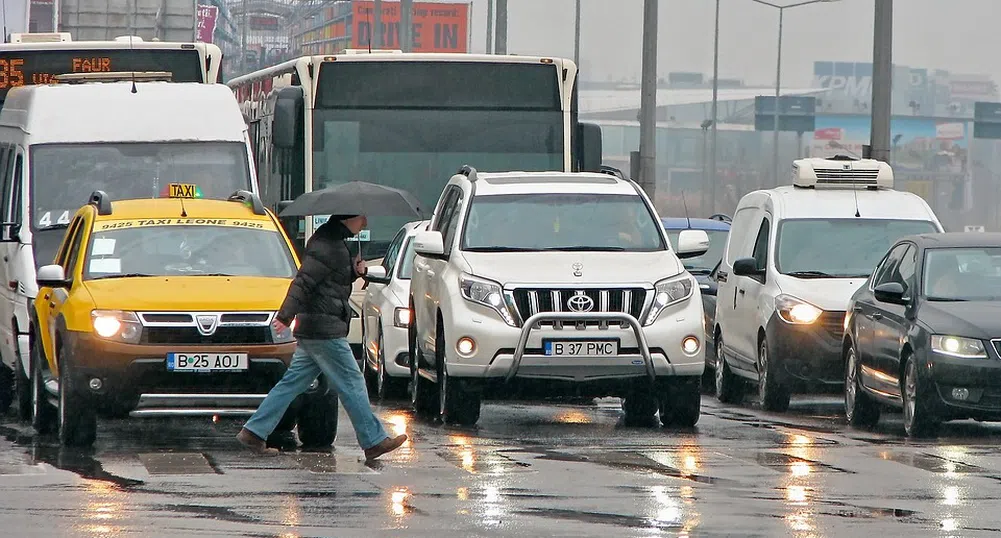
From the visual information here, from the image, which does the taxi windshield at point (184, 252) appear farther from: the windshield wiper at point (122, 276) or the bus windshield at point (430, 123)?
the bus windshield at point (430, 123)

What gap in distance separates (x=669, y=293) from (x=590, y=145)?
5272 mm

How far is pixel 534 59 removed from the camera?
20469 mm

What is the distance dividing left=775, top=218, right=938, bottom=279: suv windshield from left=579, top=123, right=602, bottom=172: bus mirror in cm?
227

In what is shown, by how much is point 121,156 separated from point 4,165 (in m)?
1.23

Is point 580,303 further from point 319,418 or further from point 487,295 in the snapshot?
point 319,418

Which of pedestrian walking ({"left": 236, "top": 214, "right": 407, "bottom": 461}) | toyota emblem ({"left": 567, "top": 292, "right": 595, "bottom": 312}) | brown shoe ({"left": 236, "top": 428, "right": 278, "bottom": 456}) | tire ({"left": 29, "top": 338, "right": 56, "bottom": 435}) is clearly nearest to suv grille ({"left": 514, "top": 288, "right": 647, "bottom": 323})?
toyota emblem ({"left": 567, "top": 292, "right": 595, "bottom": 312})

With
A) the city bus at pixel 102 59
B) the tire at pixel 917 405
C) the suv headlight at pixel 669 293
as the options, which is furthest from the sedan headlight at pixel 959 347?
the city bus at pixel 102 59

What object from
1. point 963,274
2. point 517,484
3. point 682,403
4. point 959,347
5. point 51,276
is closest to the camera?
point 517,484

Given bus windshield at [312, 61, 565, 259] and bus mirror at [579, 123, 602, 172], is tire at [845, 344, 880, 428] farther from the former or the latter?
bus windshield at [312, 61, 565, 259]

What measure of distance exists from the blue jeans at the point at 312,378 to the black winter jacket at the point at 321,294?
0.08 metres

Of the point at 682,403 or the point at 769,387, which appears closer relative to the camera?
the point at 682,403

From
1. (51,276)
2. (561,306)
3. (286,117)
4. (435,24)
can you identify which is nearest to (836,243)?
(561,306)

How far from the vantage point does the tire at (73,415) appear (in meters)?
13.1

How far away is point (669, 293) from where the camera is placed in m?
15.0
